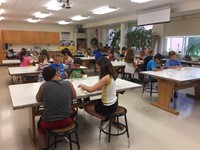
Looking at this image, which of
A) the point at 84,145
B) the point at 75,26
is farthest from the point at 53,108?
the point at 75,26

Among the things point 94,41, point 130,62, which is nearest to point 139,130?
point 130,62

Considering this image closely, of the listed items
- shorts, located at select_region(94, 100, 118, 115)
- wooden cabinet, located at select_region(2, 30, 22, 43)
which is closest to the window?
shorts, located at select_region(94, 100, 118, 115)

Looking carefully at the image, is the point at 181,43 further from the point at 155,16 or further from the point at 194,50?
the point at 155,16

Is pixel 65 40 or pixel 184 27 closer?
pixel 184 27

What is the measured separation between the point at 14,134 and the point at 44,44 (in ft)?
30.9

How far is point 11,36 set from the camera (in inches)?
392

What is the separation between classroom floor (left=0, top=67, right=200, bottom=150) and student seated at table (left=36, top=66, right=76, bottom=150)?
0.61 metres

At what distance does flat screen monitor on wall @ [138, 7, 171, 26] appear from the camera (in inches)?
213

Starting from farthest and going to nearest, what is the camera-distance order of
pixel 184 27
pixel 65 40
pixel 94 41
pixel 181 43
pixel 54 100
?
pixel 65 40
pixel 94 41
pixel 181 43
pixel 184 27
pixel 54 100

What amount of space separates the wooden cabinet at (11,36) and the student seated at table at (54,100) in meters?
9.59

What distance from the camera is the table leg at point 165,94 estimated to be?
11.3 feet

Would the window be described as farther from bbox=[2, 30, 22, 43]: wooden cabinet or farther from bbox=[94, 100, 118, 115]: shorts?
bbox=[2, 30, 22, 43]: wooden cabinet

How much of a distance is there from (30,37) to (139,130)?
9744mm

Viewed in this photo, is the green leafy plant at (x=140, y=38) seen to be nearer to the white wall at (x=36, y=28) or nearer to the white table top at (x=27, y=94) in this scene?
the white wall at (x=36, y=28)
